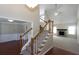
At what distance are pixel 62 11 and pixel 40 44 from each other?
0.68 metres

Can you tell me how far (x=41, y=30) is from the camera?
5.64 feet

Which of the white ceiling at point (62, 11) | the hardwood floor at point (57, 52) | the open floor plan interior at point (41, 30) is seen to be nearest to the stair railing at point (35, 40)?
the open floor plan interior at point (41, 30)

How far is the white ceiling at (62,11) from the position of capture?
5.47 ft

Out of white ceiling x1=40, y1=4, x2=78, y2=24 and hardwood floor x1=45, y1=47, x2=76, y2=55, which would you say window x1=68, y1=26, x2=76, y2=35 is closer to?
white ceiling x1=40, y1=4, x2=78, y2=24

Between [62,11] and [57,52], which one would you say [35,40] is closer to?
[57,52]

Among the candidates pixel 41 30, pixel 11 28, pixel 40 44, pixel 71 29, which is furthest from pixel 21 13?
pixel 71 29

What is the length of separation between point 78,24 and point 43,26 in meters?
0.59

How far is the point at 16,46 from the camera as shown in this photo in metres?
1.69

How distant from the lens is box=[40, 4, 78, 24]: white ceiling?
1.67 m
